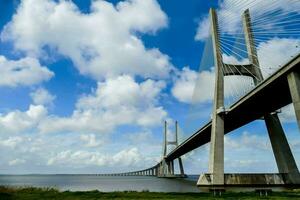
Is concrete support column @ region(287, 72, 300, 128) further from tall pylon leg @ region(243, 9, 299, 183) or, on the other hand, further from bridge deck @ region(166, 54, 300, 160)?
tall pylon leg @ region(243, 9, 299, 183)

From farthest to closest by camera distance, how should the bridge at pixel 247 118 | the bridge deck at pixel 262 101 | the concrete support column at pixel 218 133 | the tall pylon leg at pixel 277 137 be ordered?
1. the concrete support column at pixel 218 133
2. the tall pylon leg at pixel 277 137
3. the bridge at pixel 247 118
4. the bridge deck at pixel 262 101

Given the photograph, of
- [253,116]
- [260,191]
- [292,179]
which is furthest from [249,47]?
[260,191]

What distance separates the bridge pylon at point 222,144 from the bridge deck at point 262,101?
1.64 meters

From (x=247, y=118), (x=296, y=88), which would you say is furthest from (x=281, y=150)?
(x=296, y=88)

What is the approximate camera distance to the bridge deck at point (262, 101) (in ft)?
105

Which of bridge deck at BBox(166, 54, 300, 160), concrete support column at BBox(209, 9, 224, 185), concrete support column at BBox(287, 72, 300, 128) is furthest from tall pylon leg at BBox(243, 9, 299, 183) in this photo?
concrete support column at BBox(287, 72, 300, 128)

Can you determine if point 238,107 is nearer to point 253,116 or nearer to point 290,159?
point 253,116

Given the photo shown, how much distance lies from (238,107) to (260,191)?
16.7m

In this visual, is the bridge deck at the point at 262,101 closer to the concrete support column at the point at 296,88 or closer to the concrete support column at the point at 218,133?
the concrete support column at the point at 296,88

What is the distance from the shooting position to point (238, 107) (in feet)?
134

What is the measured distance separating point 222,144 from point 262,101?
7262 mm

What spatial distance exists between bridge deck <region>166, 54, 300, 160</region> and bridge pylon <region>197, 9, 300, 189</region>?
64.7 inches

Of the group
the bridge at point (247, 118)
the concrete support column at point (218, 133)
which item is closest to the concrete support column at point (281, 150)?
the bridge at point (247, 118)

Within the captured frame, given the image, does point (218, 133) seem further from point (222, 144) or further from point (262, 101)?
point (262, 101)
